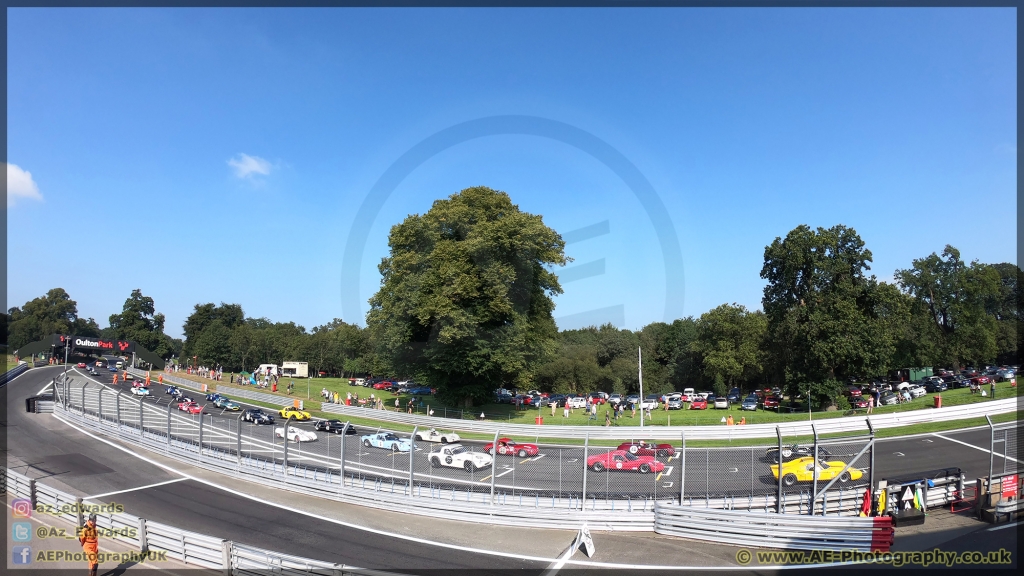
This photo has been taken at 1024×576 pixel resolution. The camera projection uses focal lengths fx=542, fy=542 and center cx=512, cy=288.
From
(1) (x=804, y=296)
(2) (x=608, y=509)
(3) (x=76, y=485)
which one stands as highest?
(1) (x=804, y=296)

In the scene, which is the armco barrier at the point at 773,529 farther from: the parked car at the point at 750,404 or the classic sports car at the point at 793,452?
the parked car at the point at 750,404

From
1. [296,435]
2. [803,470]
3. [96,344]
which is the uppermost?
[296,435]

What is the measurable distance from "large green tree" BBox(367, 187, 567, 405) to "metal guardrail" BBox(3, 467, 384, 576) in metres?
27.4

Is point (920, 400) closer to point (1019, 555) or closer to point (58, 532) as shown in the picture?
point (1019, 555)

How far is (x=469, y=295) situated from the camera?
136ft

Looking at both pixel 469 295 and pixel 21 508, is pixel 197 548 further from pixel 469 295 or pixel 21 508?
pixel 469 295

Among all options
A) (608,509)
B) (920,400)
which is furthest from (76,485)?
(920,400)

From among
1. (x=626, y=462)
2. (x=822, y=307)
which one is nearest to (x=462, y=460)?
(x=626, y=462)

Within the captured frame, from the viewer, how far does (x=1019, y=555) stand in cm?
1233

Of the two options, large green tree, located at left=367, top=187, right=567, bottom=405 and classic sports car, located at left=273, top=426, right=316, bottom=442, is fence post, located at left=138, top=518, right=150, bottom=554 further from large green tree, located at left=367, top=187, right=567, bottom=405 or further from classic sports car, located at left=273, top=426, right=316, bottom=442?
large green tree, located at left=367, top=187, right=567, bottom=405

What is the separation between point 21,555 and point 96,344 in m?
107

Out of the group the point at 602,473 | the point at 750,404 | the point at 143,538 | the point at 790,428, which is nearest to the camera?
the point at 143,538

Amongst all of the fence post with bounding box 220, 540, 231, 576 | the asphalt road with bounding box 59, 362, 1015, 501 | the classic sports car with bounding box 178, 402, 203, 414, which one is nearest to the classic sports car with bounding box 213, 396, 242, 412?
the classic sports car with bounding box 178, 402, 203, 414

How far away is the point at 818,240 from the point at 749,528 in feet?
139
